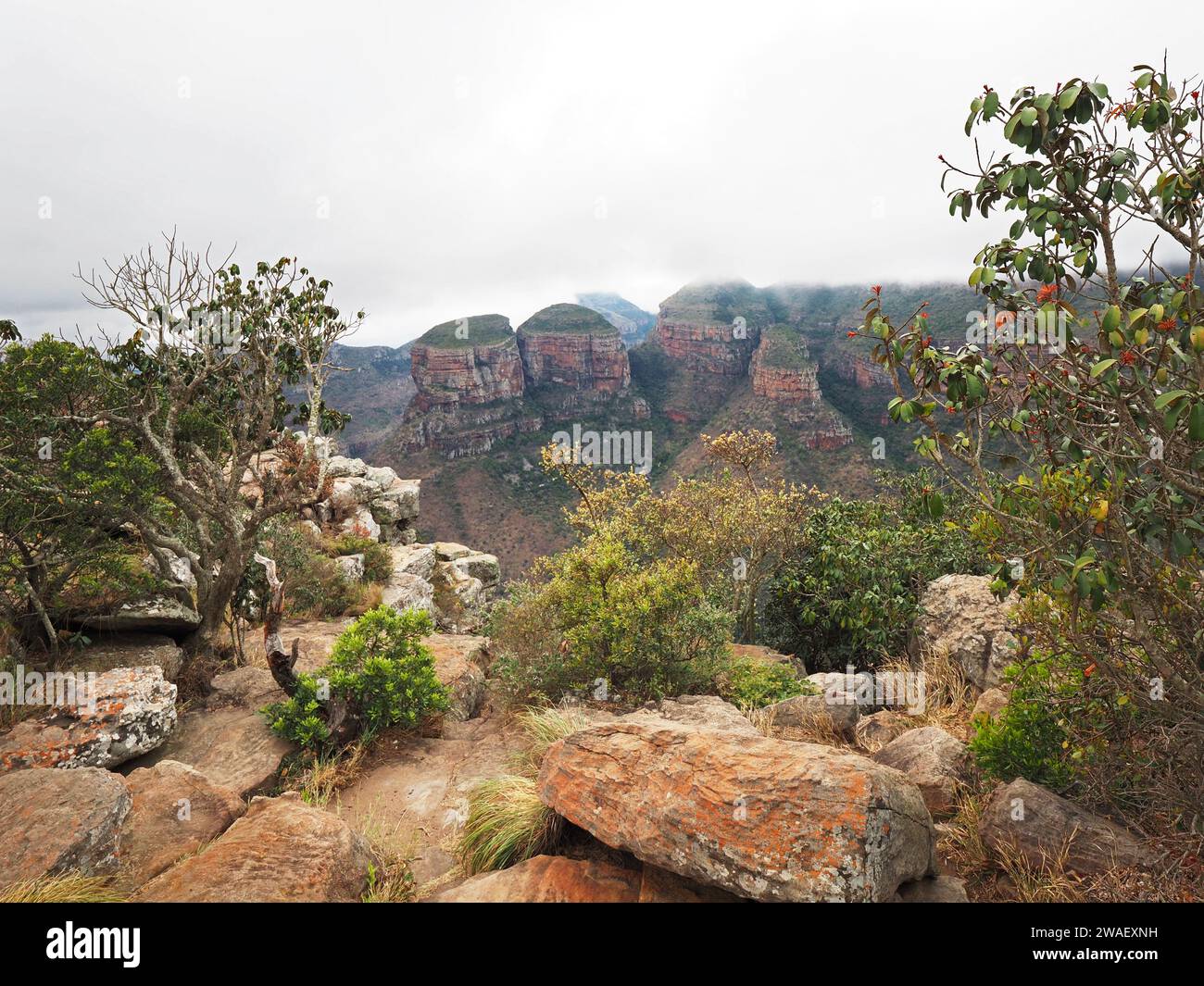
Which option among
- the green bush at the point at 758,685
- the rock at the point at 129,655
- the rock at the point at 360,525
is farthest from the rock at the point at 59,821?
the rock at the point at 360,525

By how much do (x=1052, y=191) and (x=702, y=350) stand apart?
112 meters

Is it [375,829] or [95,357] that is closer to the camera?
[375,829]

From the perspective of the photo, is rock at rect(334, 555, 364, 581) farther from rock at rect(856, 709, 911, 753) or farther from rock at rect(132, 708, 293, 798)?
rock at rect(856, 709, 911, 753)

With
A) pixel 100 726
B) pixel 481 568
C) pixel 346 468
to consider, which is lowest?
pixel 481 568

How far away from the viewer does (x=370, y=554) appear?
59.4ft

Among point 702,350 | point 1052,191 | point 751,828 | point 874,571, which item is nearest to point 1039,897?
point 751,828

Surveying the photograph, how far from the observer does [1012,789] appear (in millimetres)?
4426

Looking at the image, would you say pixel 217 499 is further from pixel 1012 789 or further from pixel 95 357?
pixel 1012 789

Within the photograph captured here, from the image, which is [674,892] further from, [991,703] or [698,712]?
[991,703]

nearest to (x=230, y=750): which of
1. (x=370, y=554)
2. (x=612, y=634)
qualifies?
(x=612, y=634)

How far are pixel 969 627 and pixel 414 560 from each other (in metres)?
16.1

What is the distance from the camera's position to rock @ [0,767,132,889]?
14.2 feet

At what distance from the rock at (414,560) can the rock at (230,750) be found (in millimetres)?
10428
